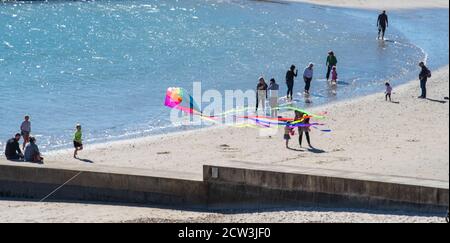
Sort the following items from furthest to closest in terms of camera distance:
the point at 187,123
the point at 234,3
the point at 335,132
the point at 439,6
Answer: the point at 234,3 < the point at 439,6 < the point at 187,123 < the point at 335,132

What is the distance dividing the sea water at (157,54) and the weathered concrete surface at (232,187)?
4517 millimetres

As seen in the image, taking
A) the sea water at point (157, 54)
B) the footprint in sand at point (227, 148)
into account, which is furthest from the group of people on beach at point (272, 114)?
the footprint in sand at point (227, 148)

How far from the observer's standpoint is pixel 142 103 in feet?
91.2

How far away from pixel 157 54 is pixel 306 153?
60.2 ft

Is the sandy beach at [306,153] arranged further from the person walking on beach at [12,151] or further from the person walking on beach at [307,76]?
the person walking on beach at [307,76]

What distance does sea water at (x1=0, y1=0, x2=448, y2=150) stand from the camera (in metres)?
26.8

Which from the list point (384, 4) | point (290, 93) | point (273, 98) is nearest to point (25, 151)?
point (273, 98)

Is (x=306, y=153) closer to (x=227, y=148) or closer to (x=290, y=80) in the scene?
(x=227, y=148)

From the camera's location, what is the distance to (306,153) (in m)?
20.0

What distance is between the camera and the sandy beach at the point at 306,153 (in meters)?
16.5
